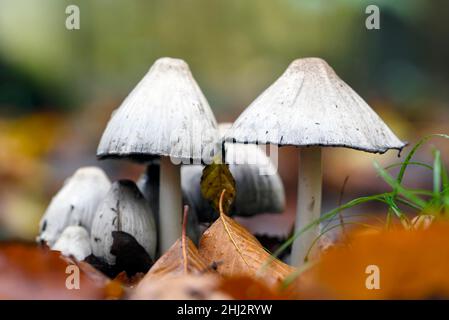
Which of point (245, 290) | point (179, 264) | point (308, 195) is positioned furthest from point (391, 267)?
point (308, 195)

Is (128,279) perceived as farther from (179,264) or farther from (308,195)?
(308,195)

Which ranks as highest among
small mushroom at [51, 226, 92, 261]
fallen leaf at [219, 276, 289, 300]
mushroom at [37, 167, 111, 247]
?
fallen leaf at [219, 276, 289, 300]

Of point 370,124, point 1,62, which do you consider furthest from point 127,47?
point 370,124

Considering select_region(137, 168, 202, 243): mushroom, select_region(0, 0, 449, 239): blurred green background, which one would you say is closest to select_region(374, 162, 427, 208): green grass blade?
select_region(137, 168, 202, 243): mushroom

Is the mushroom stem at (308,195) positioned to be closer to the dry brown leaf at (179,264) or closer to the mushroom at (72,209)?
the dry brown leaf at (179,264)

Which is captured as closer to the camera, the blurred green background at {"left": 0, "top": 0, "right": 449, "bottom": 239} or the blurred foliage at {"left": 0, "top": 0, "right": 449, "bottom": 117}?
the blurred green background at {"left": 0, "top": 0, "right": 449, "bottom": 239}

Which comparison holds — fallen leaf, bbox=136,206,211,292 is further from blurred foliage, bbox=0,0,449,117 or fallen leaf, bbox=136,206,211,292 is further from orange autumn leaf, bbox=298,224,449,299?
blurred foliage, bbox=0,0,449,117

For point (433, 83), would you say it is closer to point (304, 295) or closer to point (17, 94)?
point (17, 94)
